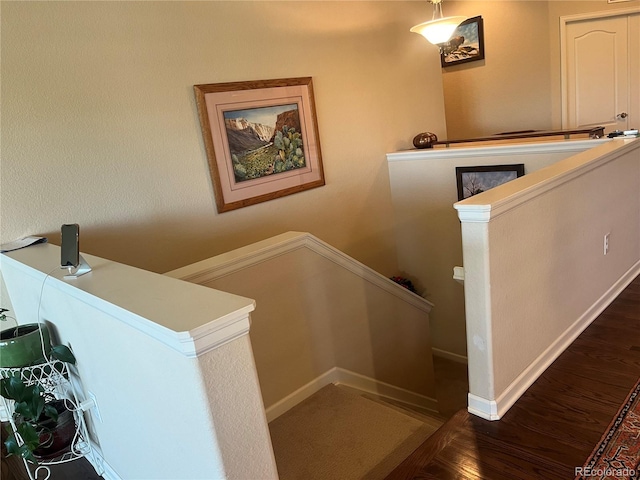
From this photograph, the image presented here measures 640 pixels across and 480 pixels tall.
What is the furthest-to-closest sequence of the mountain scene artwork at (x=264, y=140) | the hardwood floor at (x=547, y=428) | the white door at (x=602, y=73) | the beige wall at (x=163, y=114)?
the white door at (x=602, y=73), the mountain scene artwork at (x=264, y=140), the beige wall at (x=163, y=114), the hardwood floor at (x=547, y=428)

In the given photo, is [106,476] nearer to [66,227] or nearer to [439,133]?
[66,227]

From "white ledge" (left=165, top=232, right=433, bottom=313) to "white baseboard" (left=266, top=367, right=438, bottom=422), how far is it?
70 cm

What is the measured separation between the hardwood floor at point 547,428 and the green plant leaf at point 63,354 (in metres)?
1.45

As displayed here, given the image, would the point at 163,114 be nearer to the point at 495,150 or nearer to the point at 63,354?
the point at 63,354

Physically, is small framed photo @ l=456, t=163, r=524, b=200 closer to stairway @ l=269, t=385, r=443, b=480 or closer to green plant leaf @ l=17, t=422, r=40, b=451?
stairway @ l=269, t=385, r=443, b=480

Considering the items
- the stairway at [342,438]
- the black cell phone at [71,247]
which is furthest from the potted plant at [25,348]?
the stairway at [342,438]

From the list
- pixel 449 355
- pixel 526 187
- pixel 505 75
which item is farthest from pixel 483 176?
pixel 526 187

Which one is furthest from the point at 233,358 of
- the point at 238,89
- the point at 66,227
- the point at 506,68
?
the point at 506,68

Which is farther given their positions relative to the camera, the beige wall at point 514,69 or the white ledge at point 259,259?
the beige wall at point 514,69

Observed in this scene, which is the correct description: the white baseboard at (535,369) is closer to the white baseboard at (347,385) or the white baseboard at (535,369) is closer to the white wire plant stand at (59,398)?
the white baseboard at (347,385)

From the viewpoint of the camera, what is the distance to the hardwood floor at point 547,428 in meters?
1.94

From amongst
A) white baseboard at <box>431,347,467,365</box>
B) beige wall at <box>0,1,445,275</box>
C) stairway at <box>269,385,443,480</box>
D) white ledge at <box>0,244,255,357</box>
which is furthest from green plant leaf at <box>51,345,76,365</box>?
white baseboard at <box>431,347,467,365</box>

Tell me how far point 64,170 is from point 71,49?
0.71 meters

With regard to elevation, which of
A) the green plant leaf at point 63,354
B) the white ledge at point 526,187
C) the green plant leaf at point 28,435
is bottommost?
the green plant leaf at point 28,435
